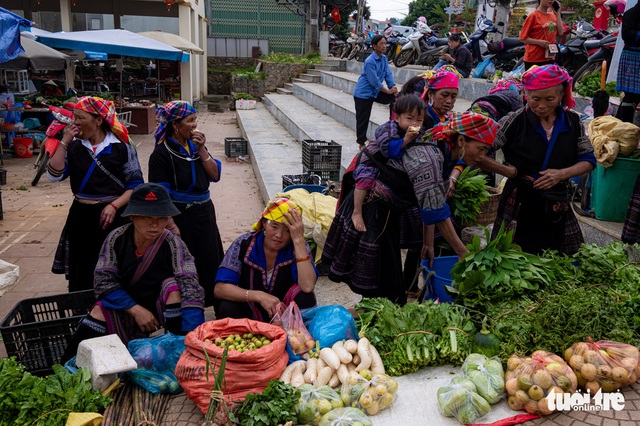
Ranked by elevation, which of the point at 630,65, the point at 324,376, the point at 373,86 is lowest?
the point at 324,376

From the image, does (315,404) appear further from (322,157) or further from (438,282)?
(322,157)

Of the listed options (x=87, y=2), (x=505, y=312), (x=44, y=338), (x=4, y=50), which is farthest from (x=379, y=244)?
(x=87, y=2)

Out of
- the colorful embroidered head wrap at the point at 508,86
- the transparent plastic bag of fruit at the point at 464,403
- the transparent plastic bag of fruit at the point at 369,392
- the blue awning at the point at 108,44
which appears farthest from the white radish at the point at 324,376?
the blue awning at the point at 108,44

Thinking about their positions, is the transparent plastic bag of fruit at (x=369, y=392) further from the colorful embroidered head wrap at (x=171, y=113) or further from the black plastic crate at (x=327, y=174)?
the black plastic crate at (x=327, y=174)

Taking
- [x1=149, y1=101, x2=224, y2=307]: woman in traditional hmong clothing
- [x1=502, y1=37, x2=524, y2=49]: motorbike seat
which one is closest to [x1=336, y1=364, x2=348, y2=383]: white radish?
[x1=149, y1=101, x2=224, y2=307]: woman in traditional hmong clothing

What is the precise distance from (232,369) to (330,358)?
522 mm

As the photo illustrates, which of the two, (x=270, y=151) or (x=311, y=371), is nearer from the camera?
(x=311, y=371)

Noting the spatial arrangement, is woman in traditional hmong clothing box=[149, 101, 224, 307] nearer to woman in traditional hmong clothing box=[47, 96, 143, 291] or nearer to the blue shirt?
woman in traditional hmong clothing box=[47, 96, 143, 291]

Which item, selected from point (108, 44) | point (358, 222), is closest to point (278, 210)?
point (358, 222)

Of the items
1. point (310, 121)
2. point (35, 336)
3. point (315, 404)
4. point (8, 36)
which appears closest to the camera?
point (315, 404)

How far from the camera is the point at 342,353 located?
2.90m

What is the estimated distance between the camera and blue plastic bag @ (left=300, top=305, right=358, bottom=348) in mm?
3072

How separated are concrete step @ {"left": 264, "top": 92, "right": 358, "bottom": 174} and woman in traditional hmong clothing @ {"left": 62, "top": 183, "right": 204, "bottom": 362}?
4.63 m

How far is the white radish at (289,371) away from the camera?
2790 millimetres
